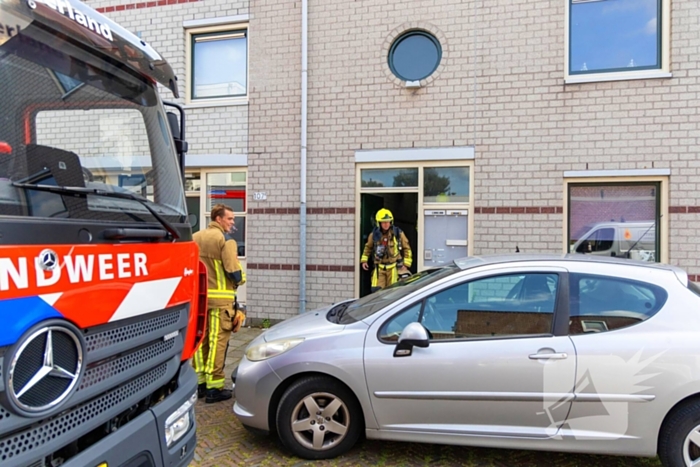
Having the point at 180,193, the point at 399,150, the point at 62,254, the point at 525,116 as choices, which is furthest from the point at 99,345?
the point at 525,116

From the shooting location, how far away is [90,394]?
179 centimetres

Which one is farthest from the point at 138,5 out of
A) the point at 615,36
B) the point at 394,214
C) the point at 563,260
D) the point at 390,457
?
the point at 390,457

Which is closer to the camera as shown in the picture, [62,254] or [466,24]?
[62,254]

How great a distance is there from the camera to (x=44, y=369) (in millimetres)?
1580

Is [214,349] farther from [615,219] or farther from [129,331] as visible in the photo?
[615,219]

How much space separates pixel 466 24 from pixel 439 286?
5037mm

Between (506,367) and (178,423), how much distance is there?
2073 mm

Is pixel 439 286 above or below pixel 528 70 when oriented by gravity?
below

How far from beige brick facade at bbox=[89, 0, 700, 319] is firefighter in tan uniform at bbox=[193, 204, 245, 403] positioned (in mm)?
2820

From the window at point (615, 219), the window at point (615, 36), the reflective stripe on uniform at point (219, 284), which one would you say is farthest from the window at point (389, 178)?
the reflective stripe on uniform at point (219, 284)

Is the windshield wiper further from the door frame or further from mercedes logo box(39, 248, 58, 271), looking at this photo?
the door frame

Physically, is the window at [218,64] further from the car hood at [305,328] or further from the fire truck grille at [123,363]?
the fire truck grille at [123,363]

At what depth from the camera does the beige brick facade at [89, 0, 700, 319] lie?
6.27 meters

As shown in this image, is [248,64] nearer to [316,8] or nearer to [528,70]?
[316,8]
